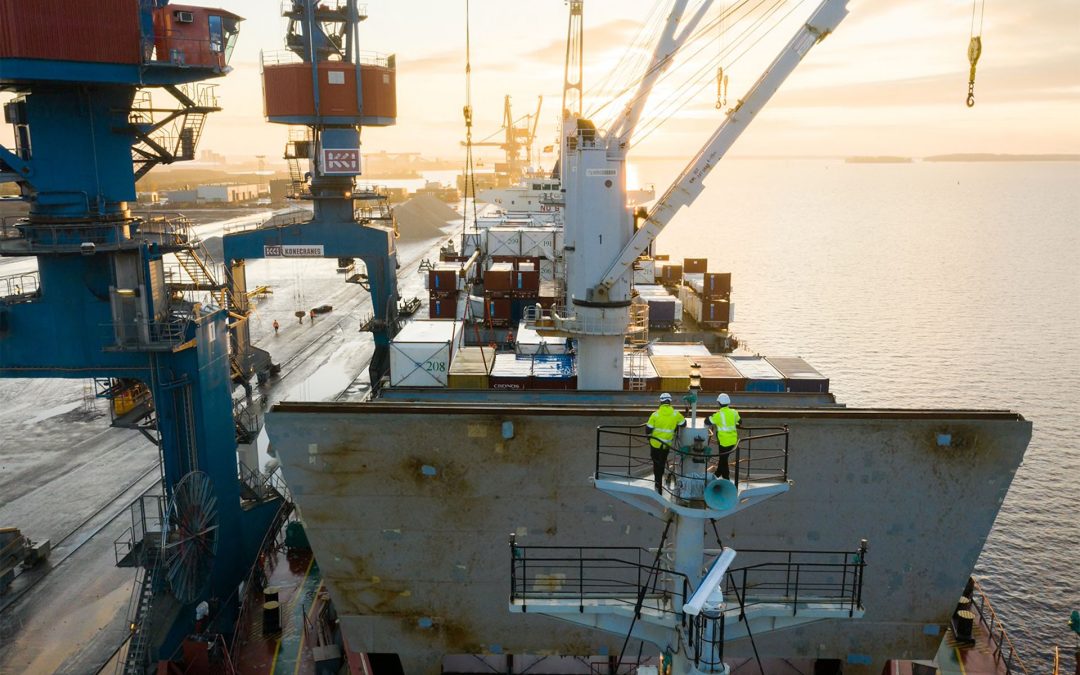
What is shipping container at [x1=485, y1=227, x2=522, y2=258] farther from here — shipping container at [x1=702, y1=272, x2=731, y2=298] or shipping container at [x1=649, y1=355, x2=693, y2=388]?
shipping container at [x1=649, y1=355, x2=693, y2=388]

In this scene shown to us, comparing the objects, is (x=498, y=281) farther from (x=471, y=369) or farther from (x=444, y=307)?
(x=471, y=369)

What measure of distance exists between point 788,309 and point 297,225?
68.9 metres

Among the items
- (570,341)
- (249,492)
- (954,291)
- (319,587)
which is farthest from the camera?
(954,291)

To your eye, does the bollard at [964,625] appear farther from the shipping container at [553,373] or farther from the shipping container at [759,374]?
the shipping container at [553,373]

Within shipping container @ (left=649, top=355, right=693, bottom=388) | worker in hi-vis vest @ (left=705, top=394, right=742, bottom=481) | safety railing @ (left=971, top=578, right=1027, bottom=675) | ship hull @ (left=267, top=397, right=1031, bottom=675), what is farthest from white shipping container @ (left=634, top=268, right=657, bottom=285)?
worker in hi-vis vest @ (left=705, top=394, right=742, bottom=481)

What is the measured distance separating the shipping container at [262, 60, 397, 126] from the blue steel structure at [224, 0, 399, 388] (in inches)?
1.9

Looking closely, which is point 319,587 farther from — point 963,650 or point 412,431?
point 963,650

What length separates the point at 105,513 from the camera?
36.8 m

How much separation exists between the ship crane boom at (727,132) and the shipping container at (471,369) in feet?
22.3

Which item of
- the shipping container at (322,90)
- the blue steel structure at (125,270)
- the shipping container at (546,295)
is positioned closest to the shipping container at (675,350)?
the shipping container at (546,295)

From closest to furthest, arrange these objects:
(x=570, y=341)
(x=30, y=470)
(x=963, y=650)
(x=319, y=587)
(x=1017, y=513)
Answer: (x=963, y=650) → (x=319, y=587) → (x=570, y=341) → (x=1017, y=513) → (x=30, y=470)

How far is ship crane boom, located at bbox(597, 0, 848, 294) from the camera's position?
2328 cm

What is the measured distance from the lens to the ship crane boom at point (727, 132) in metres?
23.3

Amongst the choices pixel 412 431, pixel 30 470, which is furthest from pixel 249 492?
pixel 30 470
